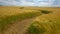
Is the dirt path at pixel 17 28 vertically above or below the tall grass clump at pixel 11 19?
below

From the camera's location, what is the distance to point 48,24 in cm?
69

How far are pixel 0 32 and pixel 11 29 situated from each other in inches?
2.5

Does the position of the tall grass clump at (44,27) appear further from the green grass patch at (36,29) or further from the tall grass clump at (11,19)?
the tall grass clump at (11,19)

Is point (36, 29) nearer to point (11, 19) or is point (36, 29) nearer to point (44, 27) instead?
point (44, 27)

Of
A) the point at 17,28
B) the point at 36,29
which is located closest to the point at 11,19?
the point at 17,28

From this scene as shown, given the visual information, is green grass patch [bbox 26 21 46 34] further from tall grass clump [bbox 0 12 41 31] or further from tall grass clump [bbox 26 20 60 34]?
tall grass clump [bbox 0 12 41 31]

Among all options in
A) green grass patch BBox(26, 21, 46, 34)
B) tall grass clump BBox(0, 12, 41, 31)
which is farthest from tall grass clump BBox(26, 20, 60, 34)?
tall grass clump BBox(0, 12, 41, 31)

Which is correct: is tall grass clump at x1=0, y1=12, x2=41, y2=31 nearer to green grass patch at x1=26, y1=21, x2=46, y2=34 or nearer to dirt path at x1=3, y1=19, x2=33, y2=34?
dirt path at x1=3, y1=19, x2=33, y2=34

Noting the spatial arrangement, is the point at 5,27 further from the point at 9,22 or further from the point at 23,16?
the point at 23,16

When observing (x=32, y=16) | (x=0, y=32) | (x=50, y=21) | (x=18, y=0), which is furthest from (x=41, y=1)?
(x=0, y=32)

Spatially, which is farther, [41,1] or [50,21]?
[41,1]

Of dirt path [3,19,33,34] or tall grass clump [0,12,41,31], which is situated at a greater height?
tall grass clump [0,12,41,31]

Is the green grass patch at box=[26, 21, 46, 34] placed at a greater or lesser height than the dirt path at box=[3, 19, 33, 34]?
greater

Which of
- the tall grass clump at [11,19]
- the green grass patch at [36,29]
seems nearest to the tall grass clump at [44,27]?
the green grass patch at [36,29]
